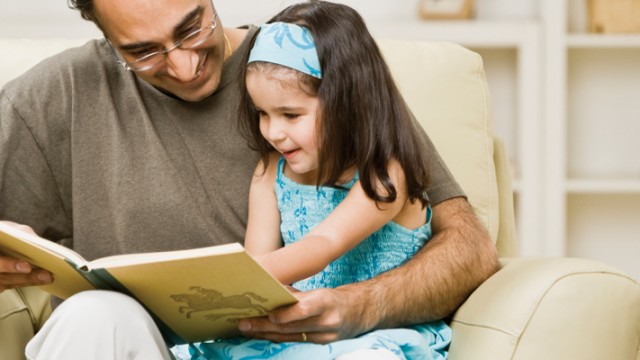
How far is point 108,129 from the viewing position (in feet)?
5.89

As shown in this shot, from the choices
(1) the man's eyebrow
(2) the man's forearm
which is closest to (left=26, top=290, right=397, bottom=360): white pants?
(2) the man's forearm

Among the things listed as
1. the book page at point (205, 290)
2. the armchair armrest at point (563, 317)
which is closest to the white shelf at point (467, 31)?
the armchair armrest at point (563, 317)

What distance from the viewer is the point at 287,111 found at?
5.18 feet

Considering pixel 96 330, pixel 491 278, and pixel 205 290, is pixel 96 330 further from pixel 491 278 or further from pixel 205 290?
Answer: pixel 491 278

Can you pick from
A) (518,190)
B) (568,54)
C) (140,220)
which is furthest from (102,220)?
(568,54)

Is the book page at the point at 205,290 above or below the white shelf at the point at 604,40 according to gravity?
above

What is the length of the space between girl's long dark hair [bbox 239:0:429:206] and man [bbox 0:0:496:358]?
0.49ft

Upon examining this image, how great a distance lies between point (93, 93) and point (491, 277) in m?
0.83

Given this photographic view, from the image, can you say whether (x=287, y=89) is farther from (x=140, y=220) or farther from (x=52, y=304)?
(x=52, y=304)

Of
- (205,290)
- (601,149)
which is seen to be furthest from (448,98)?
(601,149)

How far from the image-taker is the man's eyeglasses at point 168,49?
1.69 metres

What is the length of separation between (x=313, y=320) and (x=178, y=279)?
255mm

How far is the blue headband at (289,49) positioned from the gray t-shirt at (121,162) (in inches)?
8.3

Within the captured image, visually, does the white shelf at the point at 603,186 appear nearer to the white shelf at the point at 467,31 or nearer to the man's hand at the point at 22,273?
the white shelf at the point at 467,31
